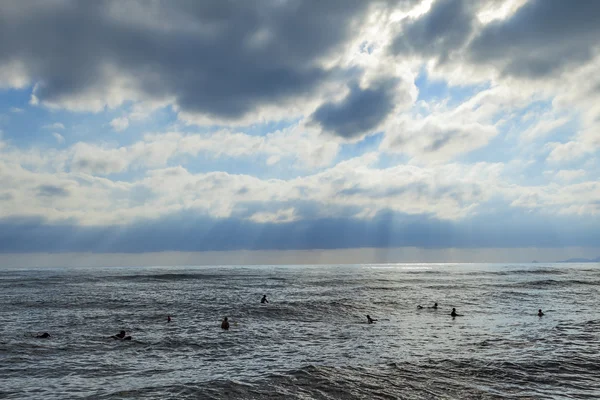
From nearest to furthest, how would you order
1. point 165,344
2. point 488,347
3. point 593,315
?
point 488,347, point 165,344, point 593,315

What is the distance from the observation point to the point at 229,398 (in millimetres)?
A: 16016

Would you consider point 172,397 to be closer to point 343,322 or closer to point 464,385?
point 464,385

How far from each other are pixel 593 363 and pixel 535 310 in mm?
25531

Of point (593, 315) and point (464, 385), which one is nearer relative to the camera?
point (464, 385)

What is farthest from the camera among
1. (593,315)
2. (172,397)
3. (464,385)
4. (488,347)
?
(593,315)

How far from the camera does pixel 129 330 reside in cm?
3184

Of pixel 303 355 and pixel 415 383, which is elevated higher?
pixel 415 383

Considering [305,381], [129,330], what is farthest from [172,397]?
[129,330]

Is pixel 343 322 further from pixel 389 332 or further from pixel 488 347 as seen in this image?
pixel 488 347

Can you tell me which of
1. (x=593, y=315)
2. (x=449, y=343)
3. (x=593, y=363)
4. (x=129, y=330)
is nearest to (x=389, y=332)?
(x=449, y=343)

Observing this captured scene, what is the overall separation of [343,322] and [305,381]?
60.1 feet

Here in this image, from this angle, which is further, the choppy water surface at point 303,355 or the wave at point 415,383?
the choppy water surface at point 303,355

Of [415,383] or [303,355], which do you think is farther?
[303,355]

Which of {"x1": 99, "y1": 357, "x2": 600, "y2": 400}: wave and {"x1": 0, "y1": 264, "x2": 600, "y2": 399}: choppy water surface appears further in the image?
{"x1": 0, "y1": 264, "x2": 600, "y2": 399}: choppy water surface
